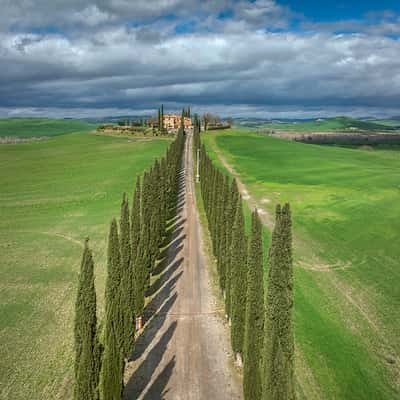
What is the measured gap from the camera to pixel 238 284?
845 inches

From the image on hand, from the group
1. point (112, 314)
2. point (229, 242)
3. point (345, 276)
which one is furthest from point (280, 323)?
point (345, 276)

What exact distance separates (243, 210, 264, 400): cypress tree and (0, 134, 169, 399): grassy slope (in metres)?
9.64

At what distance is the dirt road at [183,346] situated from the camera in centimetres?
Answer: 1880

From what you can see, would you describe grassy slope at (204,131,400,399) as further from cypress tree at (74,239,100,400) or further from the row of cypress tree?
cypress tree at (74,239,100,400)

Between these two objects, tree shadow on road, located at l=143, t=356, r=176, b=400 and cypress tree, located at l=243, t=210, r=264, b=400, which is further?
tree shadow on road, located at l=143, t=356, r=176, b=400

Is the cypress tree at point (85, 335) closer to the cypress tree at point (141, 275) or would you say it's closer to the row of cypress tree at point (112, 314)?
the row of cypress tree at point (112, 314)

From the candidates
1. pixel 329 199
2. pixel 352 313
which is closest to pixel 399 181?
pixel 329 199

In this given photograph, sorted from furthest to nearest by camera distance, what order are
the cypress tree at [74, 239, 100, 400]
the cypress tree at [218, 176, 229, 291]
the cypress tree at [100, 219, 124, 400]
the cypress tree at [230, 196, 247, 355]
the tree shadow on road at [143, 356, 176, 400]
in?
the cypress tree at [218, 176, 229, 291] → the cypress tree at [230, 196, 247, 355] → the tree shadow on road at [143, 356, 176, 400] → the cypress tree at [100, 219, 124, 400] → the cypress tree at [74, 239, 100, 400]

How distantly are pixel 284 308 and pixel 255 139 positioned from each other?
130 metres

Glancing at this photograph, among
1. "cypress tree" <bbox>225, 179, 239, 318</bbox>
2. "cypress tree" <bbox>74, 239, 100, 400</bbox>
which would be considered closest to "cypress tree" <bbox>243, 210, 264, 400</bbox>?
"cypress tree" <bbox>225, 179, 239, 318</bbox>

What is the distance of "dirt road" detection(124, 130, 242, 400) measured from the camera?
740 inches

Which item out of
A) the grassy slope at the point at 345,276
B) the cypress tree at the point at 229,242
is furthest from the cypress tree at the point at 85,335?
the cypress tree at the point at 229,242

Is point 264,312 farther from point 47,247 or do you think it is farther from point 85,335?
point 47,247

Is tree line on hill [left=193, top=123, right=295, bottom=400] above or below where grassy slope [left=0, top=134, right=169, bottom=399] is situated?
above
